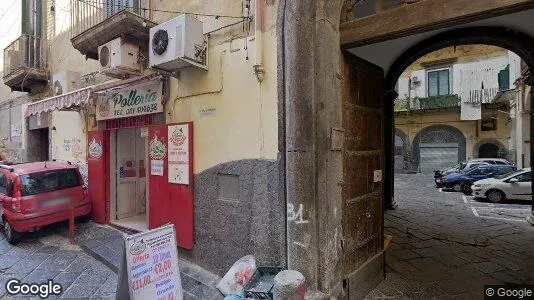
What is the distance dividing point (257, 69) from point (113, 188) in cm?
525

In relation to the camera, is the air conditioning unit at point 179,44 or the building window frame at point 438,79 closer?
the air conditioning unit at point 179,44

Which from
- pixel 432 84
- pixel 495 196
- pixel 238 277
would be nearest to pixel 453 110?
pixel 432 84

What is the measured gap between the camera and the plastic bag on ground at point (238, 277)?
4223 mm

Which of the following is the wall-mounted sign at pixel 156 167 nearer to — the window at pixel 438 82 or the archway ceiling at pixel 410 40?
the archway ceiling at pixel 410 40

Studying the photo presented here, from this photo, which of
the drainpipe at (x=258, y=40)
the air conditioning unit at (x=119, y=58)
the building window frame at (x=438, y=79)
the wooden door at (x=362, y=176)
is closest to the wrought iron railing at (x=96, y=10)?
the air conditioning unit at (x=119, y=58)

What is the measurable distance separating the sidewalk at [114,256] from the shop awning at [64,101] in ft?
8.88

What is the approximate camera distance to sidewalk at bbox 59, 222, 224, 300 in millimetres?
4598

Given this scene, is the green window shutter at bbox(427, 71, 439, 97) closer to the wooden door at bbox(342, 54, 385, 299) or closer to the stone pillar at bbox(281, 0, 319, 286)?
the wooden door at bbox(342, 54, 385, 299)

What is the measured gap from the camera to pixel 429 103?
78.2ft

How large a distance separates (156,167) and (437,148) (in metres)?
23.6

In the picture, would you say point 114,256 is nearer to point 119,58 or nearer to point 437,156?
point 119,58

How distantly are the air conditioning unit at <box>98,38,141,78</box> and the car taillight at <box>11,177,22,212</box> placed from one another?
286 cm

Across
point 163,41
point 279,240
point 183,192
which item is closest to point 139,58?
point 163,41

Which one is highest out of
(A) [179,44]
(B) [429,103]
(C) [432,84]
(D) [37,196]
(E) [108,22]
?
(C) [432,84]
